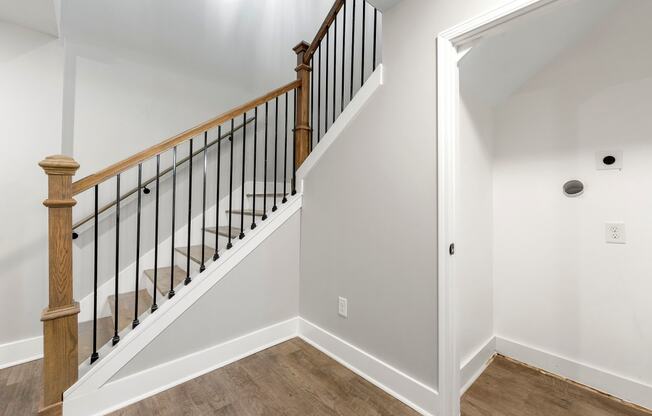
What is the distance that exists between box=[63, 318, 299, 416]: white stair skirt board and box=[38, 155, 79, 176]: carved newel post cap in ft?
3.47

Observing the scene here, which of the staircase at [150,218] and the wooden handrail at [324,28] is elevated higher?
the wooden handrail at [324,28]

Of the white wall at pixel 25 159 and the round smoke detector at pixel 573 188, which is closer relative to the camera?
the round smoke detector at pixel 573 188

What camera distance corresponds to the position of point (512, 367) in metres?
1.85

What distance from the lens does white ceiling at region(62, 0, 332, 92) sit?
227 cm

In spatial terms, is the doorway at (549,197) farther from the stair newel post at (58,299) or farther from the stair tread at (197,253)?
the stair newel post at (58,299)

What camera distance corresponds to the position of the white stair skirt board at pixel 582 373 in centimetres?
149

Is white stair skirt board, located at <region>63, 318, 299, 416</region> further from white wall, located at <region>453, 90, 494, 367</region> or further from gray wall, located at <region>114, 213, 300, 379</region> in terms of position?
white wall, located at <region>453, 90, 494, 367</region>

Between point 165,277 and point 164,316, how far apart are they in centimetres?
72

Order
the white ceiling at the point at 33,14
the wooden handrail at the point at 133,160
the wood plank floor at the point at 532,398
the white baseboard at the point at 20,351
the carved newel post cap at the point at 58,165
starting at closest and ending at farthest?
the carved newel post cap at the point at 58,165
the wooden handrail at the point at 133,160
the wood plank floor at the point at 532,398
the white ceiling at the point at 33,14
the white baseboard at the point at 20,351

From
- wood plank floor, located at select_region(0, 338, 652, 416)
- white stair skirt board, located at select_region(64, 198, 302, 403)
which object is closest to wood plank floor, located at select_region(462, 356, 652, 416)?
wood plank floor, located at select_region(0, 338, 652, 416)

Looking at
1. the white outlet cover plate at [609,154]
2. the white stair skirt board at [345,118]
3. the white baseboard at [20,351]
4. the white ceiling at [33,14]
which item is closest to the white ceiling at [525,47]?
the white stair skirt board at [345,118]

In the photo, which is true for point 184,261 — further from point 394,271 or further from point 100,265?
point 394,271

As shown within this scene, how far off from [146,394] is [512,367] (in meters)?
2.24

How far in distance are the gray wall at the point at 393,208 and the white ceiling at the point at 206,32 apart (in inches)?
71.5
